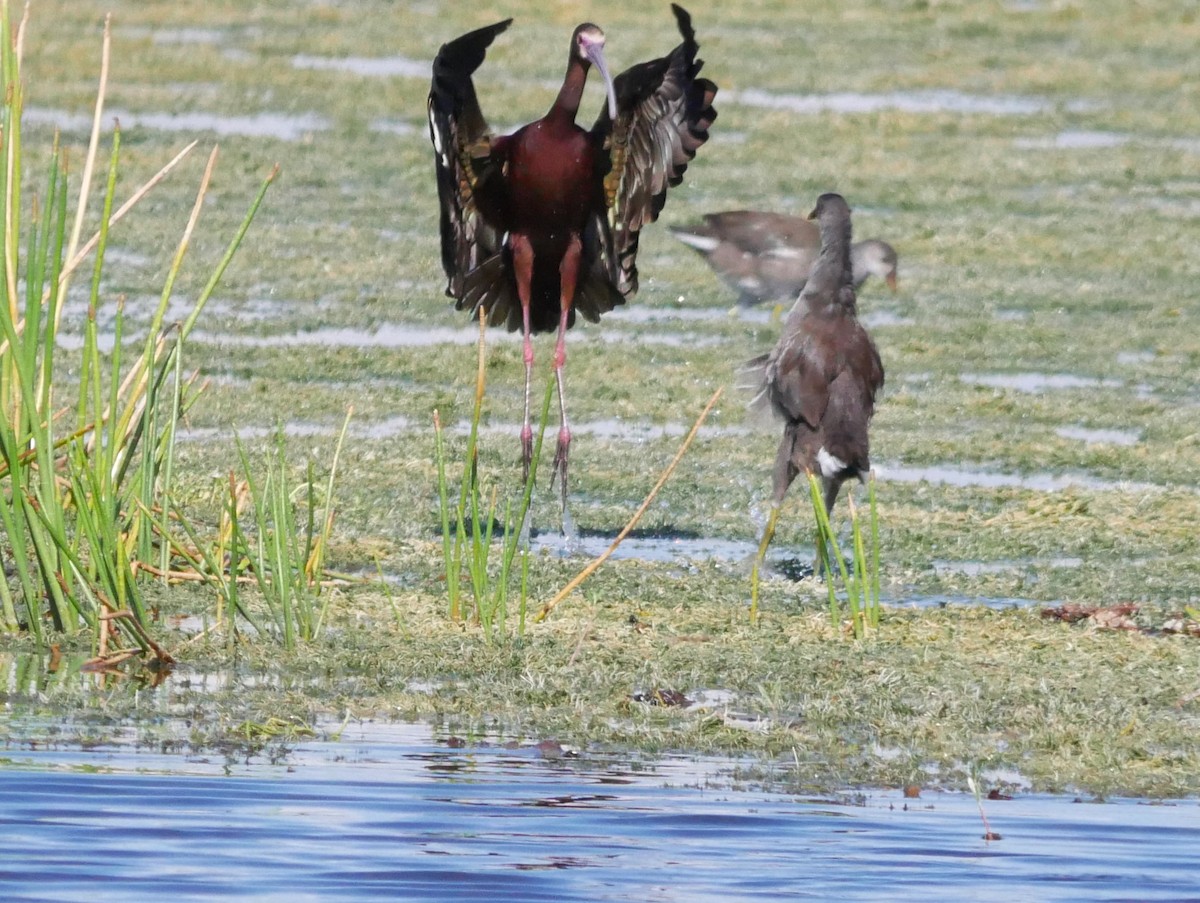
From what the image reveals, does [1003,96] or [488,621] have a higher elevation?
[1003,96]

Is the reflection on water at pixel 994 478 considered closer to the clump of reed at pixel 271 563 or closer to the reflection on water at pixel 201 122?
the clump of reed at pixel 271 563

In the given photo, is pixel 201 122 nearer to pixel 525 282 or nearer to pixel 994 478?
pixel 525 282

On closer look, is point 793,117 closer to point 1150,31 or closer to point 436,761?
point 1150,31

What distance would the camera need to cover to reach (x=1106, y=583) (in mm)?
7031

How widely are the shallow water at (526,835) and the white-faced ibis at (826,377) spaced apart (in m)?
2.64

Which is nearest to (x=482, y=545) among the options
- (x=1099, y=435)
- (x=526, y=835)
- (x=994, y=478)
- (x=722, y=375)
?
(x=526, y=835)

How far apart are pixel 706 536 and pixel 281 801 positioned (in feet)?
11.6

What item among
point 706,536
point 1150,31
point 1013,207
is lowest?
point 706,536

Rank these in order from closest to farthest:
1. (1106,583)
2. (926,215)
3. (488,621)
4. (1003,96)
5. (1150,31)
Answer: (488,621) < (1106,583) < (926,215) < (1003,96) < (1150,31)

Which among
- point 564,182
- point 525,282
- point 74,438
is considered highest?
point 564,182

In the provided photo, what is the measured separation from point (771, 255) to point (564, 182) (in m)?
0.93

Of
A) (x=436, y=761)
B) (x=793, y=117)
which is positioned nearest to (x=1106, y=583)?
(x=436, y=761)

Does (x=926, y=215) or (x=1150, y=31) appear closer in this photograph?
(x=926, y=215)

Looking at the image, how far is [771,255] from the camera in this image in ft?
26.7
